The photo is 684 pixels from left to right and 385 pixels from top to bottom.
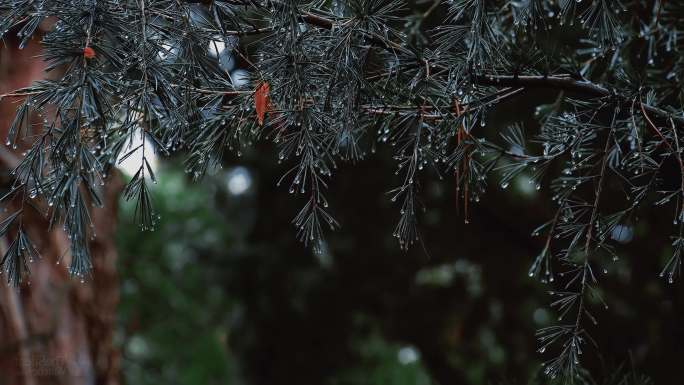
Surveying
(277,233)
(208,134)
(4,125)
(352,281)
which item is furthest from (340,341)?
(208,134)

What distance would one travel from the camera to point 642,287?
469 cm

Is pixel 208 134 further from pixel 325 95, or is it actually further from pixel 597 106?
pixel 597 106

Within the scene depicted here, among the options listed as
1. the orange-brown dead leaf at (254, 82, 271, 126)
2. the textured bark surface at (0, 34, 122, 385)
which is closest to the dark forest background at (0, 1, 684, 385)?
the textured bark surface at (0, 34, 122, 385)

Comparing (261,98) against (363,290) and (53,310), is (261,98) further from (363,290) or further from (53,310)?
(363,290)

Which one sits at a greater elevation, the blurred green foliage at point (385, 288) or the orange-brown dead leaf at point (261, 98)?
the orange-brown dead leaf at point (261, 98)

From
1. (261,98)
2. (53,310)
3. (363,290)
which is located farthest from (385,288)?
(261,98)

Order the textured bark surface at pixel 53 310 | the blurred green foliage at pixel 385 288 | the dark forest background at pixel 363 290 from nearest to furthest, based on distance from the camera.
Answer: the textured bark surface at pixel 53 310, the dark forest background at pixel 363 290, the blurred green foliage at pixel 385 288

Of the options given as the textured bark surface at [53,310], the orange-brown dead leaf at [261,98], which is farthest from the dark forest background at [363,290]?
the orange-brown dead leaf at [261,98]

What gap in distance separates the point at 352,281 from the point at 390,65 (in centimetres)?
466

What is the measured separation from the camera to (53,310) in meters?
3.77

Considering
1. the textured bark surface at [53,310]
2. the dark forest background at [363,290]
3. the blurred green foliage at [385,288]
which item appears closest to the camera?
the textured bark surface at [53,310]

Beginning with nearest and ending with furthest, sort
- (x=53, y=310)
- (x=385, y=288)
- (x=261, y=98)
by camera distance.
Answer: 1. (x=261, y=98)
2. (x=53, y=310)
3. (x=385, y=288)

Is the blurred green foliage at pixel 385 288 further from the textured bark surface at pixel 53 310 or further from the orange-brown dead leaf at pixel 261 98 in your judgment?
the orange-brown dead leaf at pixel 261 98

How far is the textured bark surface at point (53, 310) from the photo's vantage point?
11.9 ft
